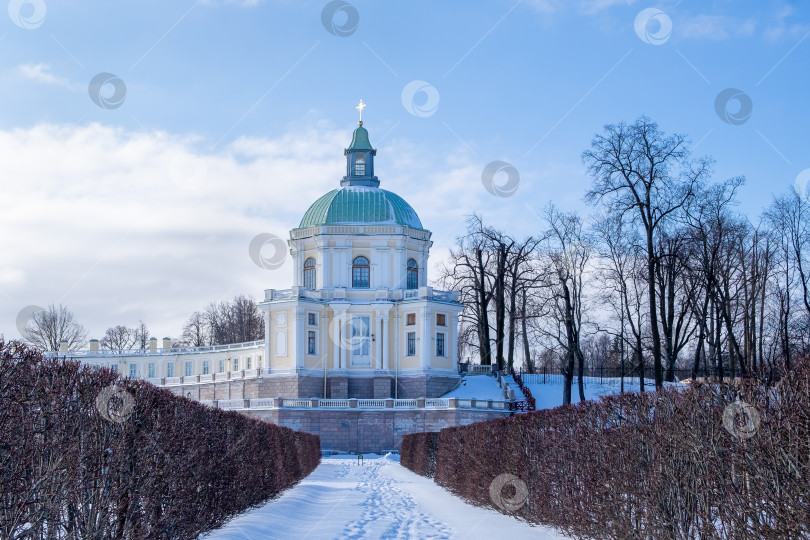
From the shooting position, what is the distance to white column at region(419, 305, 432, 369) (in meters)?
63.2

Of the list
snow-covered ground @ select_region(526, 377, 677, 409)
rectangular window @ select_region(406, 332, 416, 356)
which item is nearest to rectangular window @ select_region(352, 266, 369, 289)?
rectangular window @ select_region(406, 332, 416, 356)

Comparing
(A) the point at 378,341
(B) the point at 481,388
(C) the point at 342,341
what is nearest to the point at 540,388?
(B) the point at 481,388

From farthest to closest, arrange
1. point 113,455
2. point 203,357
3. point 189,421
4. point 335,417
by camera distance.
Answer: point 203,357
point 335,417
point 189,421
point 113,455

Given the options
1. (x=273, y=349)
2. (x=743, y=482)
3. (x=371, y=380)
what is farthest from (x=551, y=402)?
(x=743, y=482)

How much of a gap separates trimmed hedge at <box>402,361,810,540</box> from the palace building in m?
43.6

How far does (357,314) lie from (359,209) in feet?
26.5

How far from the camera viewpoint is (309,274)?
6688 centimetres

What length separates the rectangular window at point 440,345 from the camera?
64.2 metres

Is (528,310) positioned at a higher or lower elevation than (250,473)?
higher

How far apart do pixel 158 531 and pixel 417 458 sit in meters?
28.4

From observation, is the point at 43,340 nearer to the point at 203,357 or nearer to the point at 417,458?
the point at 203,357

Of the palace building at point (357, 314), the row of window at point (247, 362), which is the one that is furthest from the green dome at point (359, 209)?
the row of window at point (247, 362)

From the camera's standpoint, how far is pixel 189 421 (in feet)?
44.9

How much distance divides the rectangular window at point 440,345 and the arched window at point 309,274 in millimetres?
10166
